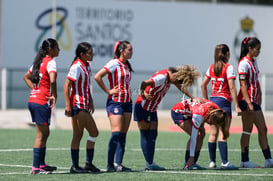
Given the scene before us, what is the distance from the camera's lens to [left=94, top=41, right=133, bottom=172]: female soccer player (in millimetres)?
12109

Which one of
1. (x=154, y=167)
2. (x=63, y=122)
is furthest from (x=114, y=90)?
(x=63, y=122)

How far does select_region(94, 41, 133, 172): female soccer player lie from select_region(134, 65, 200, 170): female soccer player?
30cm

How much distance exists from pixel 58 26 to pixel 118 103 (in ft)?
82.3

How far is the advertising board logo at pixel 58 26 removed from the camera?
120ft

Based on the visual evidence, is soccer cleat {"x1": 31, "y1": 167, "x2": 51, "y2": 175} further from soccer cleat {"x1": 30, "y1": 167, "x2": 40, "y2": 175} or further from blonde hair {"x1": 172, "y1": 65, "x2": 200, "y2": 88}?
blonde hair {"x1": 172, "y1": 65, "x2": 200, "y2": 88}

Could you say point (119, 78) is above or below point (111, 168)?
above

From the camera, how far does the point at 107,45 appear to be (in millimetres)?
37844

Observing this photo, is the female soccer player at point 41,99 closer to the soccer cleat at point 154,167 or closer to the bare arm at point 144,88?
the bare arm at point 144,88

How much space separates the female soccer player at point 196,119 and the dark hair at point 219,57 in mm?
577

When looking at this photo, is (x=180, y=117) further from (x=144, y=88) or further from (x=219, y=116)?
(x=144, y=88)

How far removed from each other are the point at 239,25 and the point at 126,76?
29.6 meters

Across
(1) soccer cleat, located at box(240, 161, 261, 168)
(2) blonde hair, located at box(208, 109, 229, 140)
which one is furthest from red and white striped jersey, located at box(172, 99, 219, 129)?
(1) soccer cleat, located at box(240, 161, 261, 168)

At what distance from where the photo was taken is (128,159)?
48.3 ft

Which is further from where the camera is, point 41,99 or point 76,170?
point 76,170
